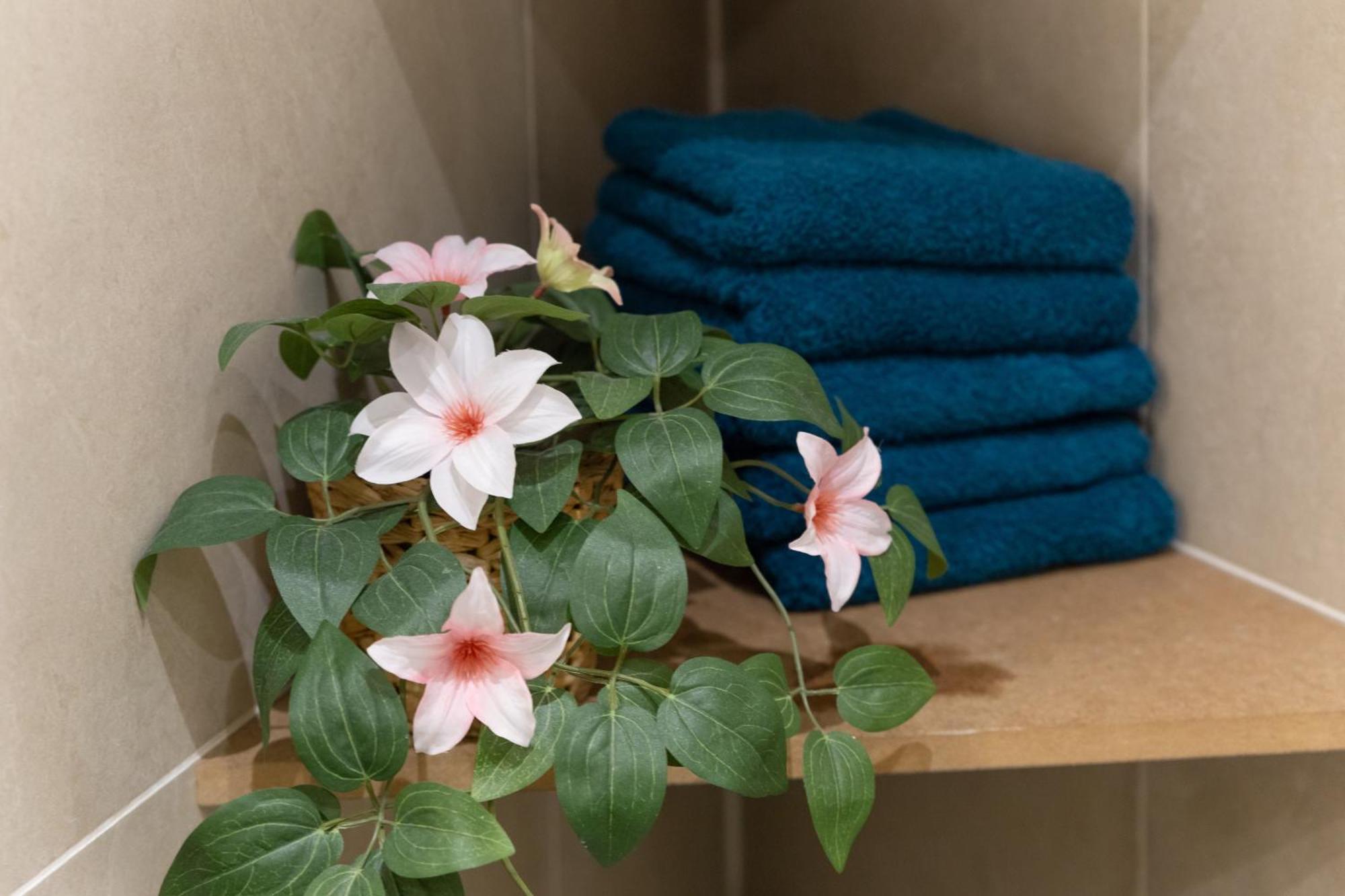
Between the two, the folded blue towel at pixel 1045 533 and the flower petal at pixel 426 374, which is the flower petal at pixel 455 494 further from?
the folded blue towel at pixel 1045 533

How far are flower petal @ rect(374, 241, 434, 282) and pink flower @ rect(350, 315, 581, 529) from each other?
8 cm

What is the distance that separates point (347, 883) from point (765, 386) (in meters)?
0.26

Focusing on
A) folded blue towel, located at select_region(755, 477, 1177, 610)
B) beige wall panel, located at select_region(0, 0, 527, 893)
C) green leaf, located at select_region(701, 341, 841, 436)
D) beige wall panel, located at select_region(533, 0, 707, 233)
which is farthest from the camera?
beige wall panel, located at select_region(533, 0, 707, 233)

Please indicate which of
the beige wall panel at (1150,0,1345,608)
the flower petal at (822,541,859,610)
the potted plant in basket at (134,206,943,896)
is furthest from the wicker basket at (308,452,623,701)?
the beige wall panel at (1150,0,1345,608)

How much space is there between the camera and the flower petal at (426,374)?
46cm

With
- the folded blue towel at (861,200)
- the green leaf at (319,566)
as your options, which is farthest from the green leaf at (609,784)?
the folded blue towel at (861,200)

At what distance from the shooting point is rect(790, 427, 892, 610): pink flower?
501 mm

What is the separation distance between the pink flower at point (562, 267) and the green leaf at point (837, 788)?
24 cm

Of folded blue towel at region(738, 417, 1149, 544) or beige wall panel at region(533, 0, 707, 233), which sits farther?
beige wall panel at region(533, 0, 707, 233)

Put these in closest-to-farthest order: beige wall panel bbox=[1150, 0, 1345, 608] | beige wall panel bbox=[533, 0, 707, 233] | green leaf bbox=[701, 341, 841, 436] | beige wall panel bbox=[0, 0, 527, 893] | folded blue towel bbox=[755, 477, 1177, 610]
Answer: beige wall panel bbox=[0, 0, 527, 893] → green leaf bbox=[701, 341, 841, 436] → beige wall panel bbox=[1150, 0, 1345, 608] → folded blue towel bbox=[755, 477, 1177, 610] → beige wall panel bbox=[533, 0, 707, 233]

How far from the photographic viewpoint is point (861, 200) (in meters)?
0.68

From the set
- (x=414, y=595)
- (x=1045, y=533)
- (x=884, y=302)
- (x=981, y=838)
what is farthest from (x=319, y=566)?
(x=981, y=838)

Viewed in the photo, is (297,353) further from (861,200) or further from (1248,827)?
(1248,827)

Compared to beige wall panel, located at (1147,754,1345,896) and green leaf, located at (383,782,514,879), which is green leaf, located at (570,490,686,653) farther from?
beige wall panel, located at (1147,754,1345,896)
